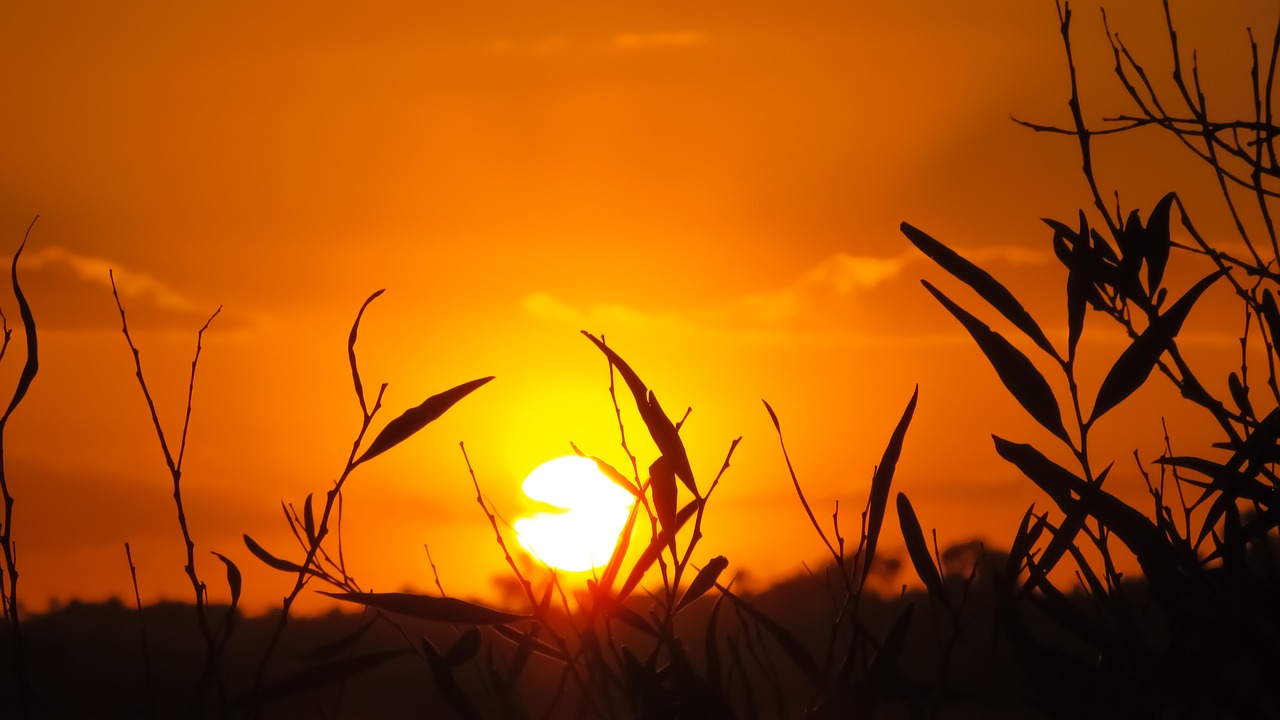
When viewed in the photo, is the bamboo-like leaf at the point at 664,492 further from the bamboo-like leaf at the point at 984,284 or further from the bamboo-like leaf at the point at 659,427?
the bamboo-like leaf at the point at 984,284

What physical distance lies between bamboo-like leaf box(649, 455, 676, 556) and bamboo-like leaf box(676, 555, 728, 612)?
119mm

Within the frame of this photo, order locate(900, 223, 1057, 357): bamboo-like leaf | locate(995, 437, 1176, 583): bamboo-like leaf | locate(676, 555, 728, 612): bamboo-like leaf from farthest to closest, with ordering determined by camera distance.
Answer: locate(676, 555, 728, 612): bamboo-like leaf, locate(900, 223, 1057, 357): bamboo-like leaf, locate(995, 437, 1176, 583): bamboo-like leaf

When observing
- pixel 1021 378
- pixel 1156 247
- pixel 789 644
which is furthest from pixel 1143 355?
pixel 789 644

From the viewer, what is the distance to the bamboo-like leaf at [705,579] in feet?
5.03

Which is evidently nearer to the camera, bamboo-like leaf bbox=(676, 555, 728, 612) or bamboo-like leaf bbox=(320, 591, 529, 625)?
bamboo-like leaf bbox=(320, 591, 529, 625)

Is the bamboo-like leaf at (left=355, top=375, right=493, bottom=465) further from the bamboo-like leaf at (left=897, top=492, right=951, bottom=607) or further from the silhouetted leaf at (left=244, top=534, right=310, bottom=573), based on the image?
the bamboo-like leaf at (left=897, top=492, right=951, bottom=607)

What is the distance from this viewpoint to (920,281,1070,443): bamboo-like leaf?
136 centimetres

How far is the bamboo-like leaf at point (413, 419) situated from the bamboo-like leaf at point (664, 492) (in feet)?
0.98

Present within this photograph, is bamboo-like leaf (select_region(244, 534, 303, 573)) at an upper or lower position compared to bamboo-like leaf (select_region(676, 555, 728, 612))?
upper

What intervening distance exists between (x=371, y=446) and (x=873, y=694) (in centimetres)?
79

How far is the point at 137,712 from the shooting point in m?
1.34

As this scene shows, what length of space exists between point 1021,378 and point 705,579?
0.55m

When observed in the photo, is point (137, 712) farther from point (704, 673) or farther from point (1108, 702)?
point (1108, 702)

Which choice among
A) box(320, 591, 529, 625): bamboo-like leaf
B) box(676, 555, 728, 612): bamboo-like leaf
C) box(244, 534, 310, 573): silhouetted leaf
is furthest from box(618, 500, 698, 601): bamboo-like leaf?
box(244, 534, 310, 573): silhouetted leaf
